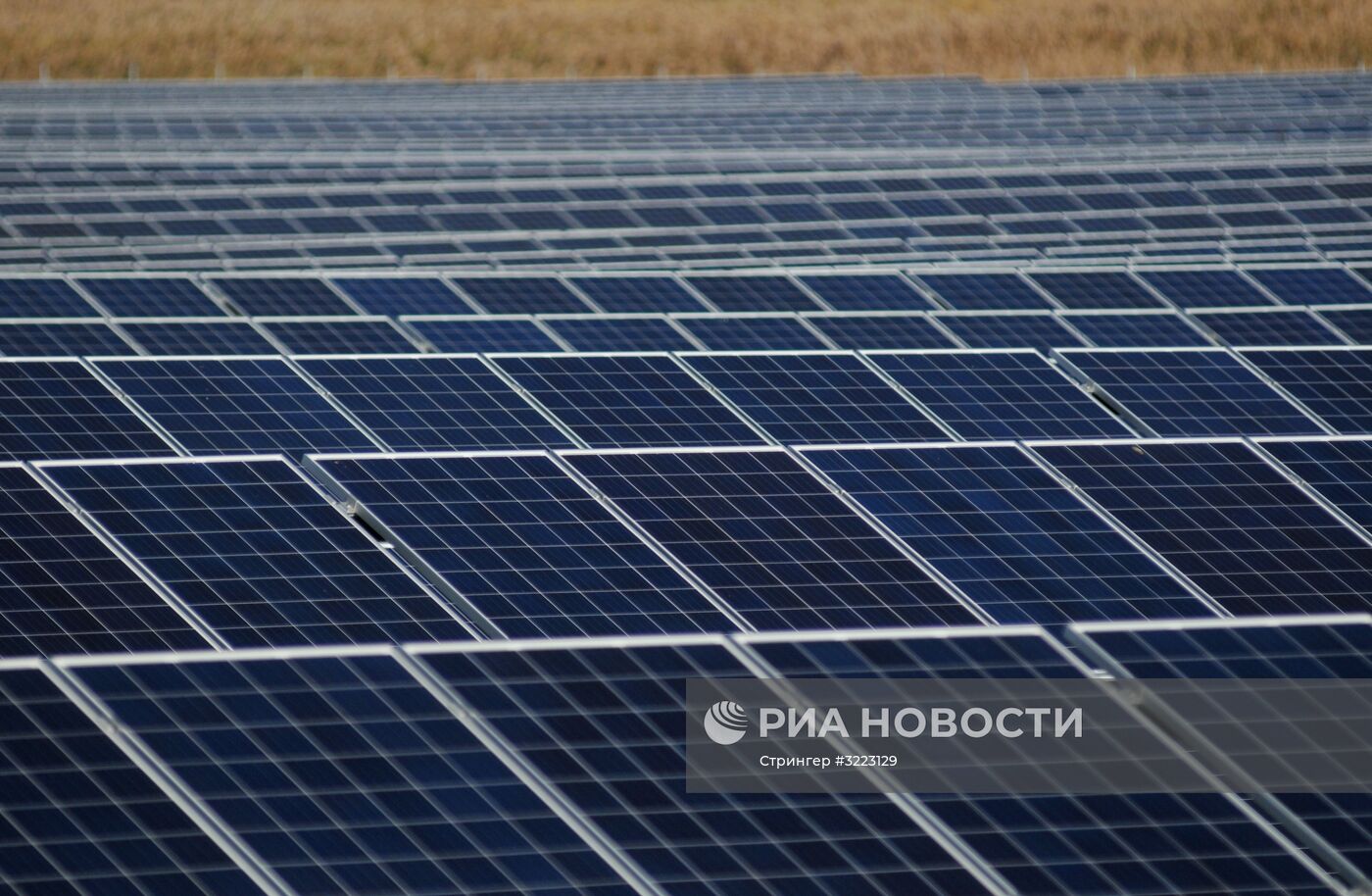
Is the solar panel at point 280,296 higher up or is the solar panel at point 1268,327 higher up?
the solar panel at point 280,296

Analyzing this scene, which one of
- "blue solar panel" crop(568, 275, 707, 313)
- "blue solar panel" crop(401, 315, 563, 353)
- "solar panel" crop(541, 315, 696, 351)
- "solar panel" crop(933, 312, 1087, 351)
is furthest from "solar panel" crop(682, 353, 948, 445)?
"blue solar panel" crop(568, 275, 707, 313)

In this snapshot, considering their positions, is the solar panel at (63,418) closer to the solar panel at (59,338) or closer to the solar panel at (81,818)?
the solar panel at (59,338)

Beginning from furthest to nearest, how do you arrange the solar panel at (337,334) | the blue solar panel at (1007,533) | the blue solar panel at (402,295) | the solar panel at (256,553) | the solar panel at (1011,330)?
the blue solar panel at (402,295), the solar panel at (1011,330), the solar panel at (337,334), the blue solar panel at (1007,533), the solar panel at (256,553)

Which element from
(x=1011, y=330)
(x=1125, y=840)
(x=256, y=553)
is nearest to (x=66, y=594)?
(x=256, y=553)

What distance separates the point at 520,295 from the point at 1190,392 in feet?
42.2

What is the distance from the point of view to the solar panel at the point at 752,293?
29.1 metres

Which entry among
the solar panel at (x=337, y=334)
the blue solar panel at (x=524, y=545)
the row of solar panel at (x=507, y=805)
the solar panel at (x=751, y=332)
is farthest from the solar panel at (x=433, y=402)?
the row of solar panel at (x=507, y=805)

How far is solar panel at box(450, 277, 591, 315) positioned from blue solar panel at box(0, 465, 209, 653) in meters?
16.1

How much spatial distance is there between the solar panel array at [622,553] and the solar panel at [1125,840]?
3 centimetres

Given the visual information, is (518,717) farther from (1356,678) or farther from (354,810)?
(1356,678)

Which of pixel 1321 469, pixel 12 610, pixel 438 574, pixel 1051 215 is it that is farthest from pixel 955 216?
pixel 12 610

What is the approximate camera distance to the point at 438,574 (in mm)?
13062

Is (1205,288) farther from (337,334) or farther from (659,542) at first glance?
(659,542)

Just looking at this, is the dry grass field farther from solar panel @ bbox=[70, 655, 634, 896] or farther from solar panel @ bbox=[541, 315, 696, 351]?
solar panel @ bbox=[70, 655, 634, 896]
